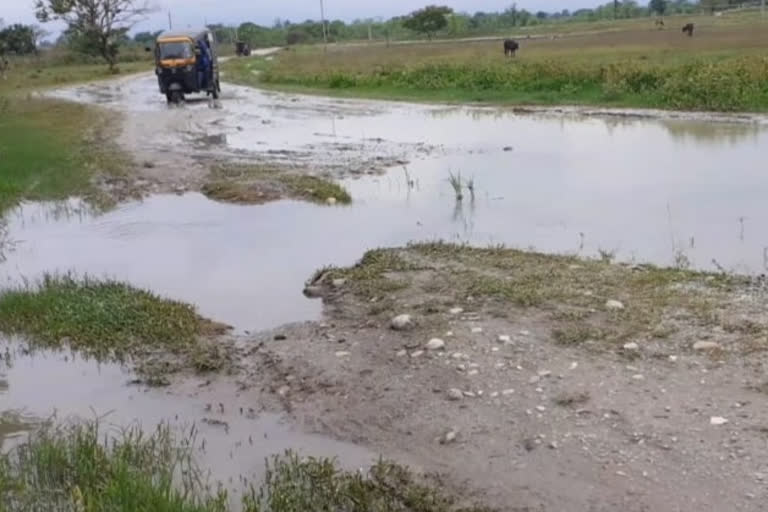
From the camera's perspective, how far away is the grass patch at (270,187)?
14.6m

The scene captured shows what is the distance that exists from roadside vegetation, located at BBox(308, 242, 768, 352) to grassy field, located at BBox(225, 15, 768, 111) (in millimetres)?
14906

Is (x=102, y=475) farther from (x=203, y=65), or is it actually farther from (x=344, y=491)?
(x=203, y=65)

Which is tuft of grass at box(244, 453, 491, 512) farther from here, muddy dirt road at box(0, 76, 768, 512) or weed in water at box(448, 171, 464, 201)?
weed in water at box(448, 171, 464, 201)

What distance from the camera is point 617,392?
6094 mm

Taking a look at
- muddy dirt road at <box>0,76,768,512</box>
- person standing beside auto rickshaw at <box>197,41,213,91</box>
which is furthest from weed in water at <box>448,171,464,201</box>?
person standing beside auto rickshaw at <box>197,41,213,91</box>

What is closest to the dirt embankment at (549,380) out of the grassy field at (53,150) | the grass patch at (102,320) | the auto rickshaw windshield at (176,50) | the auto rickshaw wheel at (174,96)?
the grass patch at (102,320)

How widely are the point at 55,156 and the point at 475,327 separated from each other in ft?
47.3

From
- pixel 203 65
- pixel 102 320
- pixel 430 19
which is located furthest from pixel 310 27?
pixel 102 320

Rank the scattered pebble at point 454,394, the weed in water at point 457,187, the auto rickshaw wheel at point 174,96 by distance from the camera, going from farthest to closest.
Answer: the auto rickshaw wheel at point 174,96 < the weed in water at point 457,187 < the scattered pebble at point 454,394

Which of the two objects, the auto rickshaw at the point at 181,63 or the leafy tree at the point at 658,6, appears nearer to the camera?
the auto rickshaw at the point at 181,63

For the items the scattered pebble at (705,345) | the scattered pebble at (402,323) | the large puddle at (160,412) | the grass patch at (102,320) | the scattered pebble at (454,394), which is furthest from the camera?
the grass patch at (102,320)

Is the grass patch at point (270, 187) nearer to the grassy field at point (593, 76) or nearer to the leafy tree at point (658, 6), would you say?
A: the grassy field at point (593, 76)

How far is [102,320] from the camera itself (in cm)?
849

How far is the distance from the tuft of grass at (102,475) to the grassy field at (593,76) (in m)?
19.5
